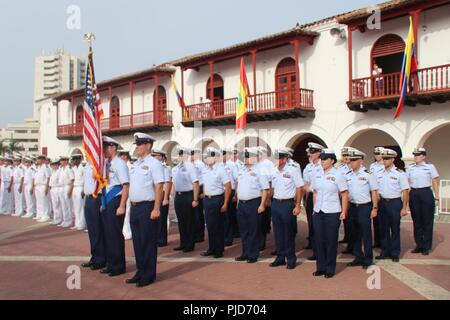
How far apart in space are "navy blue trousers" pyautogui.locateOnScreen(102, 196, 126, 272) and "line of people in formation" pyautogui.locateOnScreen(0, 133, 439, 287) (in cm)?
1

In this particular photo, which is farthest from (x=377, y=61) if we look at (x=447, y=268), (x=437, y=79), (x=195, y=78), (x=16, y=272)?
(x=16, y=272)

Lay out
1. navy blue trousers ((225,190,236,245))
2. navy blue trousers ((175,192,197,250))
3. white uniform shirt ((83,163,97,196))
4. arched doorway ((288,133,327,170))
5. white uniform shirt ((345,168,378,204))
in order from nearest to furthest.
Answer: white uniform shirt ((83,163,97,196)) < white uniform shirt ((345,168,378,204)) < navy blue trousers ((175,192,197,250)) < navy blue trousers ((225,190,236,245)) < arched doorway ((288,133,327,170))

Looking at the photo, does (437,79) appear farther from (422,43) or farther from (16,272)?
(16,272)

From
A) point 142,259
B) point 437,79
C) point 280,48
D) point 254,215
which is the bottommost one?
point 142,259

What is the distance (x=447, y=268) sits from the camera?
6.36 metres

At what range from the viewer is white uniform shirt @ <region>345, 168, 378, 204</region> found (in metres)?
6.62

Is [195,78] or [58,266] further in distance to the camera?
[195,78]

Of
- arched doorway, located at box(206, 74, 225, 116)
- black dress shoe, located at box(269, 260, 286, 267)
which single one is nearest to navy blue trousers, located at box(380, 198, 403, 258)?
black dress shoe, located at box(269, 260, 286, 267)

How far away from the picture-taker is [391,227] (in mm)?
7035

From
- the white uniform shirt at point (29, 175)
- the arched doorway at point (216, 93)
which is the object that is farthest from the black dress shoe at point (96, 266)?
the arched doorway at point (216, 93)

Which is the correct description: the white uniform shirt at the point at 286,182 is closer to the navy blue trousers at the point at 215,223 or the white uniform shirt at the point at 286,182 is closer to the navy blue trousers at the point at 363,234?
the navy blue trousers at the point at 363,234

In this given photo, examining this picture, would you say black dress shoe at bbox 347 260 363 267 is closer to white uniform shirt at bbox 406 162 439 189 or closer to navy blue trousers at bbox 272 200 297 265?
navy blue trousers at bbox 272 200 297 265

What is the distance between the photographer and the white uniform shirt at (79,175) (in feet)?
34.5
